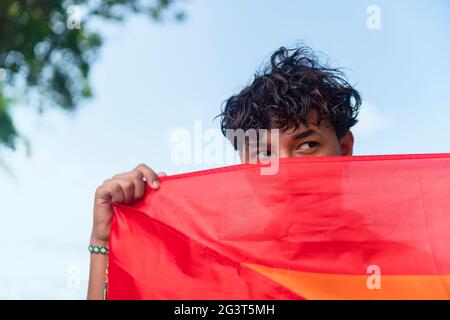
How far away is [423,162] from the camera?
1.88 meters

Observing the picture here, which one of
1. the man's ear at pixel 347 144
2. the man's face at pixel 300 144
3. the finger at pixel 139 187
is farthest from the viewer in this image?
the man's ear at pixel 347 144

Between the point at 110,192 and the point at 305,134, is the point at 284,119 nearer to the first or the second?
the point at 305,134

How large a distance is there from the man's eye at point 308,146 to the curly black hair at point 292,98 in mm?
63

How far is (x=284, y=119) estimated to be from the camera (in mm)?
2086

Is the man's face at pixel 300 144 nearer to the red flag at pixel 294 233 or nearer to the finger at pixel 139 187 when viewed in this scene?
the red flag at pixel 294 233

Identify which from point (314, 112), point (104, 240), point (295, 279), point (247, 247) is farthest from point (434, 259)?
point (104, 240)

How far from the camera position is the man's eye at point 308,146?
6.60 ft

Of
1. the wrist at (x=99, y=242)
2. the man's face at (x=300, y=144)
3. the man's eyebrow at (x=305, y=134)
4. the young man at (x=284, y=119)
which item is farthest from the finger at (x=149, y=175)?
the man's eyebrow at (x=305, y=134)

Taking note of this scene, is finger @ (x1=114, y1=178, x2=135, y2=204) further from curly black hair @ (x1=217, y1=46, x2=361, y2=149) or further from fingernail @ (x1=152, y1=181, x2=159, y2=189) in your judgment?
curly black hair @ (x1=217, y1=46, x2=361, y2=149)

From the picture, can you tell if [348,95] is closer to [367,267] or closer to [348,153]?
[348,153]
